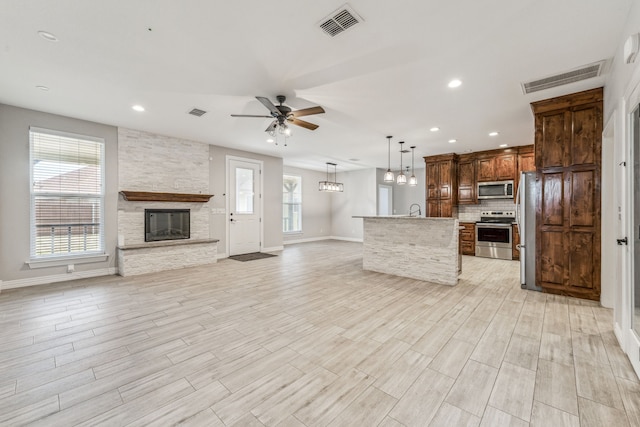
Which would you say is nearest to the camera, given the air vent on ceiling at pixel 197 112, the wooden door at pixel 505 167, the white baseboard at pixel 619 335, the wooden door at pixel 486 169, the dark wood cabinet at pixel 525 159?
the white baseboard at pixel 619 335

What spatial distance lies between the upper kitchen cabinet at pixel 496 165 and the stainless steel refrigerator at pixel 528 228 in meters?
3.06

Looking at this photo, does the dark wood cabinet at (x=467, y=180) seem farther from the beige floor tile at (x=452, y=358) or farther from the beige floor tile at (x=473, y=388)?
the beige floor tile at (x=473, y=388)

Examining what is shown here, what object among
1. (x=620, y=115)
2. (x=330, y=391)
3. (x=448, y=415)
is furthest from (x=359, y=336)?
(x=620, y=115)

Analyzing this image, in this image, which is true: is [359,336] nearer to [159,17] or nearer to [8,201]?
[159,17]

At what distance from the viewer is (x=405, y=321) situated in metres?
2.91

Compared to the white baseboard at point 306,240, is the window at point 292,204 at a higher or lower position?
higher

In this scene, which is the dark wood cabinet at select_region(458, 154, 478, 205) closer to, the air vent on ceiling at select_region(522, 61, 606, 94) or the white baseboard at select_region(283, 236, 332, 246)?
the air vent on ceiling at select_region(522, 61, 606, 94)

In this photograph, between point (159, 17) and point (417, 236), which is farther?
point (417, 236)

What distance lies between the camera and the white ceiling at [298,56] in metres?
2.18

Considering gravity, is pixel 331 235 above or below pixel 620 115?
below

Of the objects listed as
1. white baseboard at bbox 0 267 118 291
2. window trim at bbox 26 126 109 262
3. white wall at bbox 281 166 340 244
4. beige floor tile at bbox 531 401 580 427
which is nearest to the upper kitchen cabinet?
white wall at bbox 281 166 340 244

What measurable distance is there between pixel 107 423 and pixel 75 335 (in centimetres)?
162

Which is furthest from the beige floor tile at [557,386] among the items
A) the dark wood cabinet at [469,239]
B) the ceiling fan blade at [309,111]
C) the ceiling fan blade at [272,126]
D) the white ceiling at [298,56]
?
the dark wood cabinet at [469,239]

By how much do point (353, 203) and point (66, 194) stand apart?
8241 millimetres
